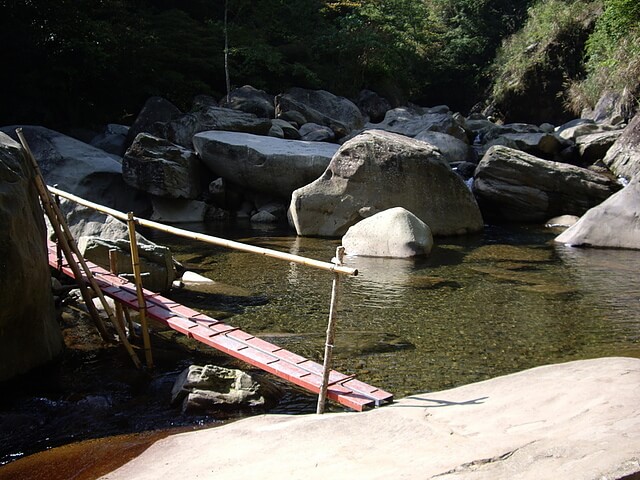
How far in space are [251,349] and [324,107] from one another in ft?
61.1

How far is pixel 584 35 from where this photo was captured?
26297mm

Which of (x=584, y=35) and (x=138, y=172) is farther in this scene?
(x=584, y=35)

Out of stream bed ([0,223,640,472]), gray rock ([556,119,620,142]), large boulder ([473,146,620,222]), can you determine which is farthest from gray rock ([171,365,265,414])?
gray rock ([556,119,620,142])

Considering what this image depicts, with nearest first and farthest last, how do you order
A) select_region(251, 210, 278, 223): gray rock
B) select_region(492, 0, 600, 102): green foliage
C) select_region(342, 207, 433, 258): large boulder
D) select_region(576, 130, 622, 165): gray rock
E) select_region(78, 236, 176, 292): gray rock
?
select_region(78, 236, 176, 292): gray rock
select_region(342, 207, 433, 258): large boulder
select_region(251, 210, 278, 223): gray rock
select_region(576, 130, 622, 165): gray rock
select_region(492, 0, 600, 102): green foliage

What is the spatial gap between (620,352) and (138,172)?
10.6m

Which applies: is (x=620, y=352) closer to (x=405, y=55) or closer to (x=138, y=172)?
(x=138, y=172)

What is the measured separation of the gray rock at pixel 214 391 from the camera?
4648 millimetres

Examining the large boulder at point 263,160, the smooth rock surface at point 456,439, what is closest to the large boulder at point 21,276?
the smooth rock surface at point 456,439

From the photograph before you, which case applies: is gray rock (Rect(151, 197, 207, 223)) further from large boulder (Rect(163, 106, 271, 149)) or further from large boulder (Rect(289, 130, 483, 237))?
large boulder (Rect(289, 130, 483, 237))

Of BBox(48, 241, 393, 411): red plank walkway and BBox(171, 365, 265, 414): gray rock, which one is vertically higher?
BBox(48, 241, 393, 411): red plank walkway

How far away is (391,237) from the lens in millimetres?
10383

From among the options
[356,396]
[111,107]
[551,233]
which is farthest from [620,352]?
[111,107]

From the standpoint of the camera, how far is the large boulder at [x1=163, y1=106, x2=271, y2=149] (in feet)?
54.9

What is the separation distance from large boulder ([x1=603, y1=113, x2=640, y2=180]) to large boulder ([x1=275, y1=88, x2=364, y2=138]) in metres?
7.70
